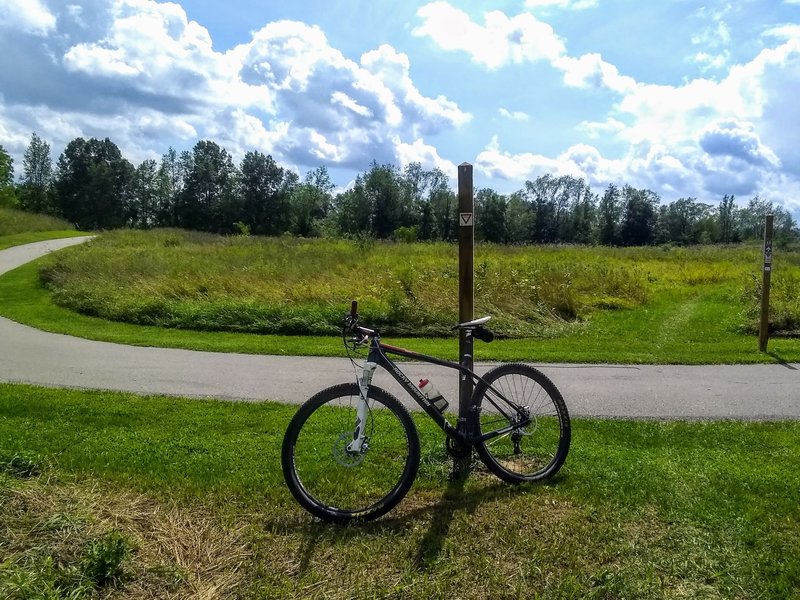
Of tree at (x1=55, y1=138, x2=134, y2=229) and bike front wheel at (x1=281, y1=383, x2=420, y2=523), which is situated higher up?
tree at (x1=55, y1=138, x2=134, y2=229)

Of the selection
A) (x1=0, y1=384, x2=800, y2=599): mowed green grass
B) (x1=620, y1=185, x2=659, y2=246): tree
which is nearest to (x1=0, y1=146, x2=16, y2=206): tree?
(x1=0, y1=384, x2=800, y2=599): mowed green grass

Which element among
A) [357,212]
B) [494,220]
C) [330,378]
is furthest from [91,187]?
[330,378]

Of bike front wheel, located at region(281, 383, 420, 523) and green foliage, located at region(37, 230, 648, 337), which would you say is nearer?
bike front wheel, located at region(281, 383, 420, 523)

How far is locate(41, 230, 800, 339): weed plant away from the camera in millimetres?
13227

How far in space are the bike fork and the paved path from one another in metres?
3.18

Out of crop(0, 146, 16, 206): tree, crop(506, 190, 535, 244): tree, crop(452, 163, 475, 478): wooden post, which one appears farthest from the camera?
crop(506, 190, 535, 244): tree

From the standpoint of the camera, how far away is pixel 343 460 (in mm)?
4074

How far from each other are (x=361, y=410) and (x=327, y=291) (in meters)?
11.6

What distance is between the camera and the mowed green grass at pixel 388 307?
1108 centimetres

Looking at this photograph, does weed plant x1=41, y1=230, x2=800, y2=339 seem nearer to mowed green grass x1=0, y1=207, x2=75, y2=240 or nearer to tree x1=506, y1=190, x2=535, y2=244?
mowed green grass x1=0, y1=207, x2=75, y2=240

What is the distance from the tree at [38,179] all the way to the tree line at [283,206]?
0.52 ft

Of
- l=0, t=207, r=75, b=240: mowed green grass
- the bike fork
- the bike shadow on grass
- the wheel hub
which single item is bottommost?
the bike shadow on grass

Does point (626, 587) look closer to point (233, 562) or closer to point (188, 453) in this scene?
point (233, 562)

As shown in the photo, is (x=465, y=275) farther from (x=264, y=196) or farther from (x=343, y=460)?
(x=264, y=196)
